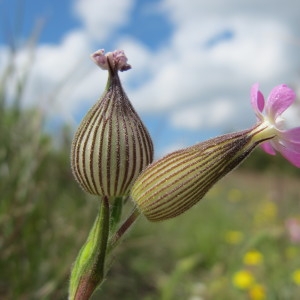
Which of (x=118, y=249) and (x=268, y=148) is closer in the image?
(x=268, y=148)

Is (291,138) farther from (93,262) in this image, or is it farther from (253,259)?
(253,259)

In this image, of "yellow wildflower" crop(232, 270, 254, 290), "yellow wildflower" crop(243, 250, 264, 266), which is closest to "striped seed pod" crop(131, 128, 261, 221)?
"yellow wildflower" crop(232, 270, 254, 290)

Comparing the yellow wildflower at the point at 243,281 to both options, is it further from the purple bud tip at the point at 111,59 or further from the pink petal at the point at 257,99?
the purple bud tip at the point at 111,59

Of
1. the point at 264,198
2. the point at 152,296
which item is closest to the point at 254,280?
the point at 152,296

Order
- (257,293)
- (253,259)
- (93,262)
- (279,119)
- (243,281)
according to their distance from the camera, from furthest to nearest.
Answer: (253,259), (243,281), (257,293), (279,119), (93,262)

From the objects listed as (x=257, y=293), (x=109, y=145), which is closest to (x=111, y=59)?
(x=109, y=145)

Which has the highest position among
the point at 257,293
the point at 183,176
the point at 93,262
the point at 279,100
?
the point at 279,100
